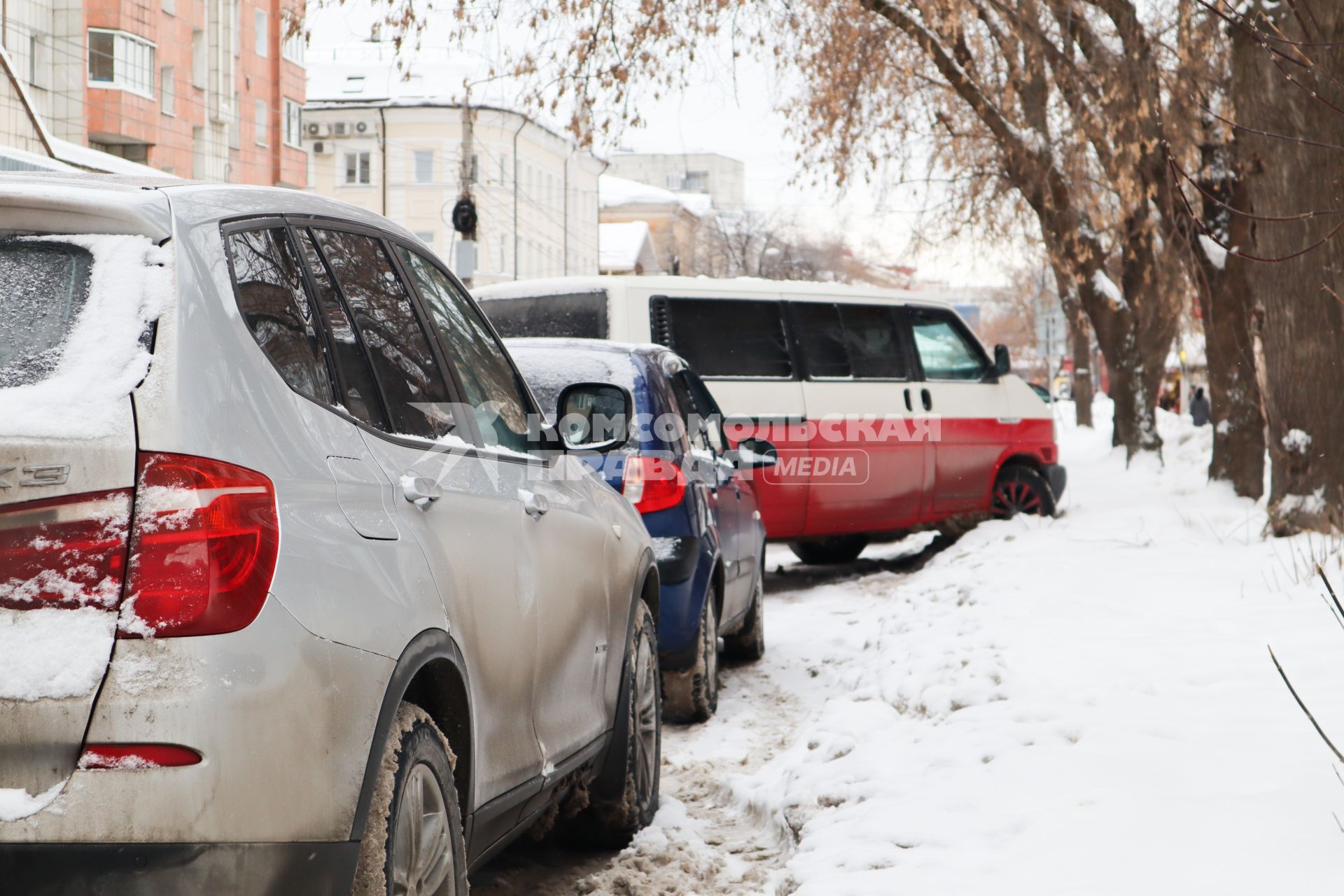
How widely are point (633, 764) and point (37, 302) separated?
3008mm

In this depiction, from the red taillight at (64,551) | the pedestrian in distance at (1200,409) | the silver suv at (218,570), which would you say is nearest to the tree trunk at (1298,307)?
the silver suv at (218,570)

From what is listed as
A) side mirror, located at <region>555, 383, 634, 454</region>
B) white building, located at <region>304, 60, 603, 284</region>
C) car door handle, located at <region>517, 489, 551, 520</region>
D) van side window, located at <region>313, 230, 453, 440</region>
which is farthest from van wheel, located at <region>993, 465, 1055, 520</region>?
white building, located at <region>304, 60, 603, 284</region>

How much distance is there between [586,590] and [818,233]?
Result: 6868 centimetres

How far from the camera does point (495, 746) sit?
326cm

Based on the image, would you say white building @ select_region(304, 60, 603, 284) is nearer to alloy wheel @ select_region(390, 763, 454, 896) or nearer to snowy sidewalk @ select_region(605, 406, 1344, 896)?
snowy sidewalk @ select_region(605, 406, 1344, 896)

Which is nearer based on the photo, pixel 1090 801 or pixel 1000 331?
pixel 1090 801

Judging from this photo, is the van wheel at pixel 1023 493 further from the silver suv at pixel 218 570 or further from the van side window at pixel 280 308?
the van side window at pixel 280 308

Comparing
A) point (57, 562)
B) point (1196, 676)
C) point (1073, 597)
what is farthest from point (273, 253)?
point (1073, 597)

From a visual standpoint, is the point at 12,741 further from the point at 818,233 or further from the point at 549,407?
the point at 818,233

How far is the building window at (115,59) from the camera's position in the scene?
119 feet

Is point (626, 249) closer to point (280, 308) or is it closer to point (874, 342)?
point (874, 342)

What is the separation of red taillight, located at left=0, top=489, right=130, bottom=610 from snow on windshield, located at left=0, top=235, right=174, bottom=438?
11 cm

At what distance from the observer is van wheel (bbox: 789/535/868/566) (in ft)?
44.4

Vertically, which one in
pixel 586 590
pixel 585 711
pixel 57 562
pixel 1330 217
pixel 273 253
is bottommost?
pixel 585 711
